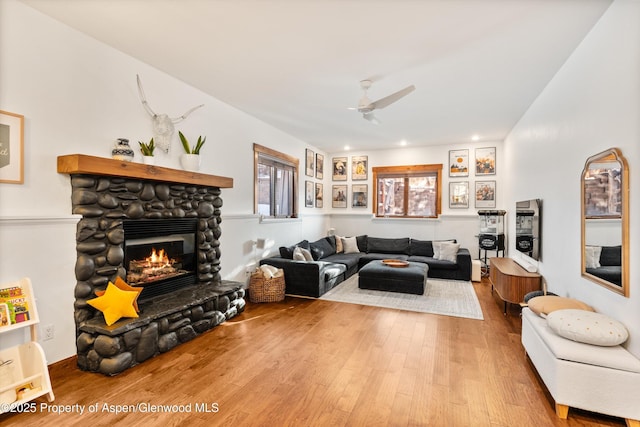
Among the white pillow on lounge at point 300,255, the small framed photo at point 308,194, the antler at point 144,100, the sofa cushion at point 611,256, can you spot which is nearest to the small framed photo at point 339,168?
the small framed photo at point 308,194

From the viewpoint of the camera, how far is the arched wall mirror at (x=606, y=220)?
2221 mm

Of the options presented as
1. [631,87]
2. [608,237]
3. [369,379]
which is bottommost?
[369,379]

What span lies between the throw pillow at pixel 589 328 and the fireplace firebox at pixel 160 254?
3897mm

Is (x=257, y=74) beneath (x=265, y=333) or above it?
above

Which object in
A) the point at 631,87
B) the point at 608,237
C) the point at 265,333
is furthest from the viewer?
the point at 265,333

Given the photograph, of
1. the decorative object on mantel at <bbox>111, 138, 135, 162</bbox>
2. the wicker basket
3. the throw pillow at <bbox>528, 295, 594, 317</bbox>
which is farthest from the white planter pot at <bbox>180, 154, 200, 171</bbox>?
the throw pillow at <bbox>528, 295, 594, 317</bbox>

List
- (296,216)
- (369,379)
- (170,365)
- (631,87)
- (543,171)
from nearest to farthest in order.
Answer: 1. (631,87)
2. (369,379)
3. (170,365)
4. (543,171)
5. (296,216)

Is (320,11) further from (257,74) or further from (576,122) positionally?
(576,122)

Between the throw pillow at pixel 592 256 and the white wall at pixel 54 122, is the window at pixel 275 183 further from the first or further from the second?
the throw pillow at pixel 592 256

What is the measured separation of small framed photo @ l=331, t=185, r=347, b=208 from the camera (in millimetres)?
8609

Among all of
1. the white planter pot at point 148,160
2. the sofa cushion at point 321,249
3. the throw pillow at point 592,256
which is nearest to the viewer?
the throw pillow at point 592,256

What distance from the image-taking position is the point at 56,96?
2.75 metres

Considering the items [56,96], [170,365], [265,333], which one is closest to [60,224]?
[56,96]

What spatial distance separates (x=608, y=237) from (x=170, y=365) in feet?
12.5
